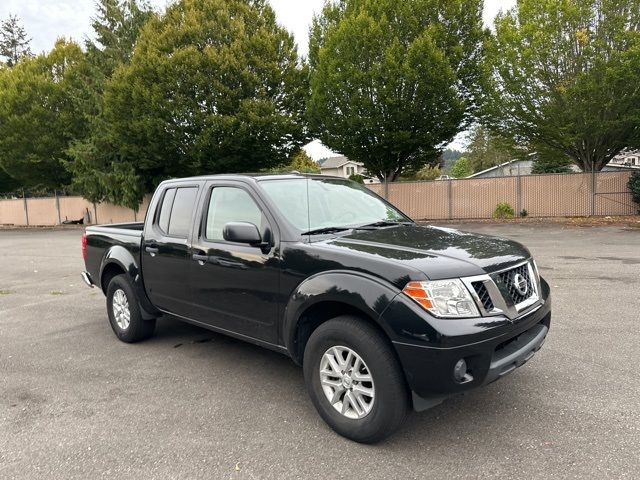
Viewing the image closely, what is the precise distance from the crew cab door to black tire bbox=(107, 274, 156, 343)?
3.68ft

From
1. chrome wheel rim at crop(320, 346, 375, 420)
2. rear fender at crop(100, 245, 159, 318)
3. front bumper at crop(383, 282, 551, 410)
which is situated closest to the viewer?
front bumper at crop(383, 282, 551, 410)

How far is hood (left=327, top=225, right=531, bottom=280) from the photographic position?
3014 millimetres

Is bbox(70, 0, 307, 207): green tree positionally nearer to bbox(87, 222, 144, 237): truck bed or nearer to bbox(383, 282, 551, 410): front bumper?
bbox(87, 222, 144, 237): truck bed

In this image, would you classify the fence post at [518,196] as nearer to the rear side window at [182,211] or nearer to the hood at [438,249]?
the hood at [438,249]

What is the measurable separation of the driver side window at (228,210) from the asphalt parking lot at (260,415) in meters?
1.34

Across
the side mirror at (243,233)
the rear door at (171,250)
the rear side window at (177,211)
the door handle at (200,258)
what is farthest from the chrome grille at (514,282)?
the rear side window at (177,211)

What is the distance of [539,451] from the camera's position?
2.99 m

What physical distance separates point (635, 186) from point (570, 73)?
496 cm

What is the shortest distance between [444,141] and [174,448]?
21498 millimetres

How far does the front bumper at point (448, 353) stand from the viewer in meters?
2.80

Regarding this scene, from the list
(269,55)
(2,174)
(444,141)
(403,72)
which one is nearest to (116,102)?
(269,55)

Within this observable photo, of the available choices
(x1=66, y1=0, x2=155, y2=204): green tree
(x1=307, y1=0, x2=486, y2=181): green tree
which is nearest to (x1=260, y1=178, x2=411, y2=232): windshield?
(x1=307, y1=0, x2=486, y2=181): green tree

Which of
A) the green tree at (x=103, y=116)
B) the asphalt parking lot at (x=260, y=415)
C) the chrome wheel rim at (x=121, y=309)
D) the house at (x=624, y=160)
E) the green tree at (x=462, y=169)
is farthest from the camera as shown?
the green tree at (x=462, y=169)

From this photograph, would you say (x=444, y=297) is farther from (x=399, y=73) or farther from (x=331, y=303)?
(x=399, y=73)
